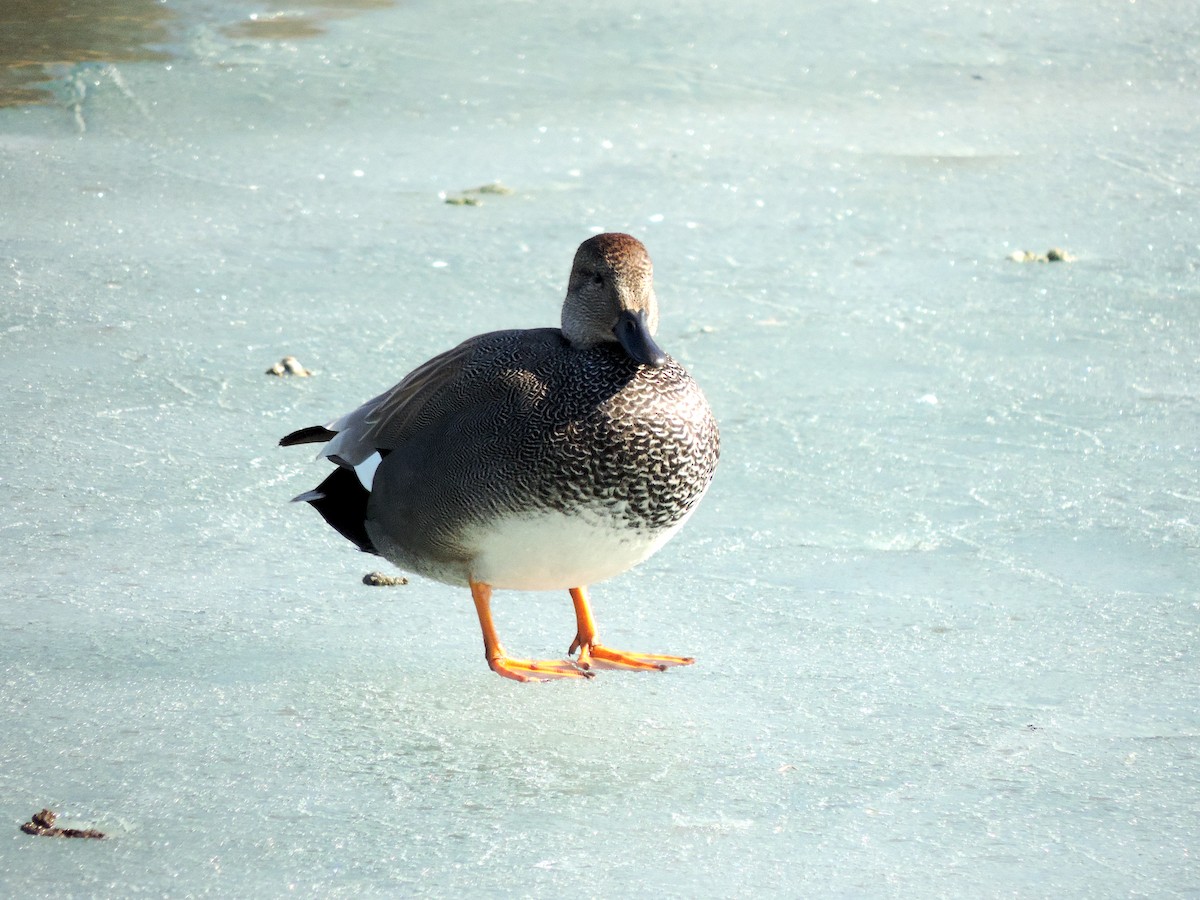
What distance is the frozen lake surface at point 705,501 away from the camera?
2674 millimetres

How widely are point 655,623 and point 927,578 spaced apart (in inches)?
27.6

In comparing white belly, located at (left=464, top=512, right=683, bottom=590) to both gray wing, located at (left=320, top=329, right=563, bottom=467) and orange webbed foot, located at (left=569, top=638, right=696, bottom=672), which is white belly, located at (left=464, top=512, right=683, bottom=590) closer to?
orange webbed foot, located at (left=569, top=638, right=696, bottom=672)

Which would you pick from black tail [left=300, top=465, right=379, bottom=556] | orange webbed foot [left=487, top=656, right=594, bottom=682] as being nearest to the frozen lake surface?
orange webbed foot [left=487, top=656, right=594, bottom=682]

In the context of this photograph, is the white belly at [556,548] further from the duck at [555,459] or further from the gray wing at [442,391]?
the gray wing at [442,391]

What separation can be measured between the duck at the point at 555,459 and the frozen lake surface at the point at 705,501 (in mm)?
236

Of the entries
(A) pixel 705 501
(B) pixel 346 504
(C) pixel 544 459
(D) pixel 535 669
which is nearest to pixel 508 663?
(D) pixel 535 669

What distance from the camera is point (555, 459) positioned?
3.09 meters

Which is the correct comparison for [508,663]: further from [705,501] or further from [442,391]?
[705,501]

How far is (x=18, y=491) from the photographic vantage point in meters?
4.09

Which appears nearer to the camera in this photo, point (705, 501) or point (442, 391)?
point (442, 391)

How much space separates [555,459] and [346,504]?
28.7 inches

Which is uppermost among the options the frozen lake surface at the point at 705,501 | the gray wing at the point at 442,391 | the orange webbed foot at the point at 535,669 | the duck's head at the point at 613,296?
the duck's head at the point at 613,296

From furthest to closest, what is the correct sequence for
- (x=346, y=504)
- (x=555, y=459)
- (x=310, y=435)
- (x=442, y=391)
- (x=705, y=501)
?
(x=705, y=501)
(x=310, y=435)
(x=346, y=504)
(x=442, y=391)
(x=555, y=459)

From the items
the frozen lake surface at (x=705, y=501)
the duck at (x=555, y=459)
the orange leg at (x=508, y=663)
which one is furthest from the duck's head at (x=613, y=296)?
the frozen lake surface at (x=705, y=501)
